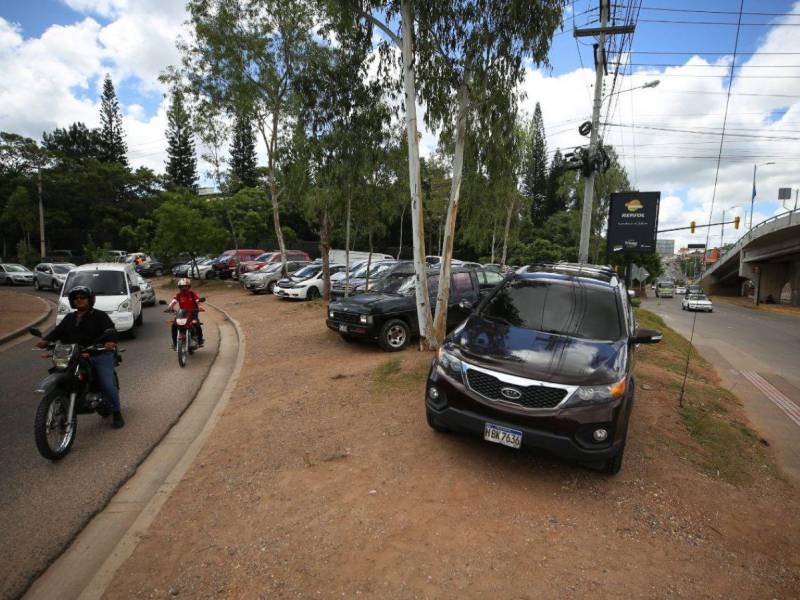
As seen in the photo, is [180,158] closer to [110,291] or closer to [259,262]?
[259,262]

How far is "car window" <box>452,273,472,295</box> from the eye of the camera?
968 centimetres

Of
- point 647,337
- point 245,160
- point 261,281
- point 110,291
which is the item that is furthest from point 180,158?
point 647,337

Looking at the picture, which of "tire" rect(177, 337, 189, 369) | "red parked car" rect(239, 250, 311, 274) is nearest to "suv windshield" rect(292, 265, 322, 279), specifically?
"red parked car" rect(239, 250, 311, 274)

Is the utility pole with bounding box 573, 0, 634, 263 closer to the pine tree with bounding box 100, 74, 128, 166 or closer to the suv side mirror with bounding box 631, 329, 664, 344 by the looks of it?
the suv side mirror with bounding box 631, 329, 664, 344

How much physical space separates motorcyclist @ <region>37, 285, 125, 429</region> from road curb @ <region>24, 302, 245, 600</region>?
0.94m

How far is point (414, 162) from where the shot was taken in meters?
7.26

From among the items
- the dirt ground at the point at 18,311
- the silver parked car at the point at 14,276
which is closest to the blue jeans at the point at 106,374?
the dirt ground at the point at 18,311

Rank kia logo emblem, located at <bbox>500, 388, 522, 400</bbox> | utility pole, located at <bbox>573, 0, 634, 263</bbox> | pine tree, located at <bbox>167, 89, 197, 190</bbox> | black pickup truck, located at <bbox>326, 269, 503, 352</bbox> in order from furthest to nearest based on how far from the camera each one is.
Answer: pine tree, located at <bbox>167, 89, 197, 190</bbox> → utility pole, located at <bbox>573, 0, 634, 263</bbox> → black pickup truck, located at <bbox>326, 269, 503, 352</bbox> → kia logo emblem, located at <bbox>500, 388, 522, 400</bbox>

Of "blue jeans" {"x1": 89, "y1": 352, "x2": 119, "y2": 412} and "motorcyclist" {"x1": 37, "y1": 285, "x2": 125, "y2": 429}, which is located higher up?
"motorcyclist" {"x1": 37, "y1": 285, "x2": 125, "y2": 429}

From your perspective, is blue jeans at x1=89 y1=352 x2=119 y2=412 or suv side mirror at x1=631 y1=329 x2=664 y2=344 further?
blue jeans at x1=89 y1=352 x2=119 y2=412

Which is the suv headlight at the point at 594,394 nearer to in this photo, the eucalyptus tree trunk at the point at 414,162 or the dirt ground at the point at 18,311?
the eucalyptus tree trunk at the point at 414,162

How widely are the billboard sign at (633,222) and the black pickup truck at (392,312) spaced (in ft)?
36.7

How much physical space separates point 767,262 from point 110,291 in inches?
2166

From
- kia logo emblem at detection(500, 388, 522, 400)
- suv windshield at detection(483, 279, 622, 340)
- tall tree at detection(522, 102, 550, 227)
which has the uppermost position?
tall tree at detection(522, 102, 550, 227)
